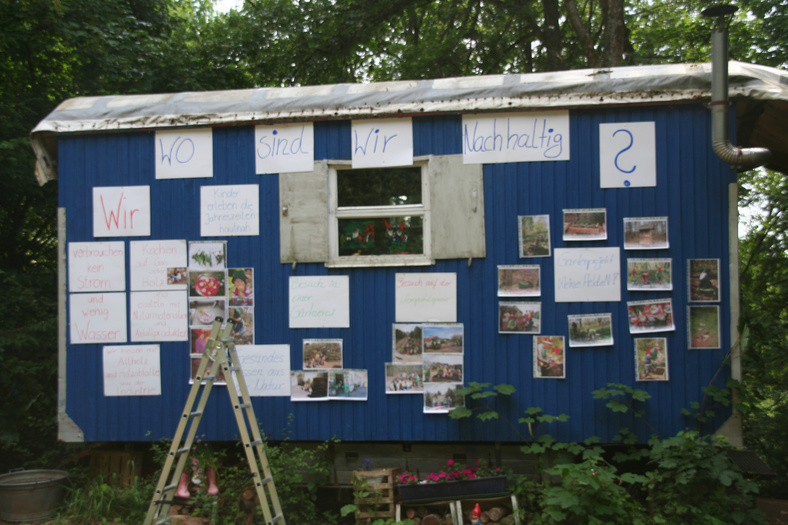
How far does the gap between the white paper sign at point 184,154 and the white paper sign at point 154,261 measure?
0.65 m

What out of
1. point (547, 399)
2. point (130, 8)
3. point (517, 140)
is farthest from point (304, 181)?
point (130, 8)

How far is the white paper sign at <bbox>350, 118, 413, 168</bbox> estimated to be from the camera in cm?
525

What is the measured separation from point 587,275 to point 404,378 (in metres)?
1.82

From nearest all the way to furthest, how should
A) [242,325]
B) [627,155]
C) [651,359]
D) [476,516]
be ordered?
[476,516] → [651,359] → [627,155] → [242,325]

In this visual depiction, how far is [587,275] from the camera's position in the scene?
4996mm

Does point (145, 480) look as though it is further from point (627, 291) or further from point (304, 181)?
point (627, 291)

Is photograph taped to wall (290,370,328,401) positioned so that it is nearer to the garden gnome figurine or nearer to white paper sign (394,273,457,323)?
white paper sign (394,273,457,323)

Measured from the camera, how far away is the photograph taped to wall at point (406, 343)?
5180 millimetres

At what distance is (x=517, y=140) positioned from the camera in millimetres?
5160

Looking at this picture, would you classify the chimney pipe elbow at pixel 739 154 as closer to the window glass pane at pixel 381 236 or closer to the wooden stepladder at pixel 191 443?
the window glass pane at pixel 381 236

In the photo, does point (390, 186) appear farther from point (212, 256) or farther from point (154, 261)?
point (154, 261)

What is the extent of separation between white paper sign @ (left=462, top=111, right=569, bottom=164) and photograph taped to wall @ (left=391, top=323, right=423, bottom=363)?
5.12ft

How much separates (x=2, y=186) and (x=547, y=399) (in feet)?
23.1

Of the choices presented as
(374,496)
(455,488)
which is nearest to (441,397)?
(455,488)
